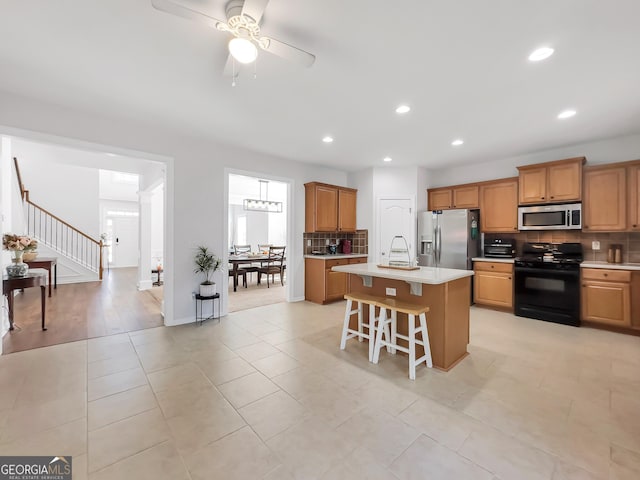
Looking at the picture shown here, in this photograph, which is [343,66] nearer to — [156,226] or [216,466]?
[216,466]

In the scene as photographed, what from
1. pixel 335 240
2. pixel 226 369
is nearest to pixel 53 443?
pixel 226 369

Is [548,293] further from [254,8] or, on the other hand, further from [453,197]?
[254,8]

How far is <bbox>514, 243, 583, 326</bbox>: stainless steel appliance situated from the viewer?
12.8 ft

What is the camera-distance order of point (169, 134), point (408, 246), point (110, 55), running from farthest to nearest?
point (408, 246) → point (169, 134) → point (110, 55)

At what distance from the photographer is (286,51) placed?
1874mm

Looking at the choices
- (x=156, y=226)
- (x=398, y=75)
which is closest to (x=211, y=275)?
(x=398, y=75)

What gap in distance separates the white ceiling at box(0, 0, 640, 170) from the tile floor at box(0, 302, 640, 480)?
261 centimetres

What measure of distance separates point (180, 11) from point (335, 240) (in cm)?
485

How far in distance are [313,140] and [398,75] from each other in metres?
1.86

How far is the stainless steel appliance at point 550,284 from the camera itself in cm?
389

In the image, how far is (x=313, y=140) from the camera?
163 inches

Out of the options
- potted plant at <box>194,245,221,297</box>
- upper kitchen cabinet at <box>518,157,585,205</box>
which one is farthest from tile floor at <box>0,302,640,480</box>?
upper kitchen cabinet at <box>518,157,585,205</box>

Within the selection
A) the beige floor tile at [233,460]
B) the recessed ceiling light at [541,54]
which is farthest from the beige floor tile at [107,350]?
the recessed ceiling light at [541,54]

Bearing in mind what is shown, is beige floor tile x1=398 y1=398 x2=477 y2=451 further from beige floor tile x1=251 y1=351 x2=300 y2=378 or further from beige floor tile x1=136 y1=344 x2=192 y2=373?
beige floor tile x1=136 y1=344 x2=192 y2=373
